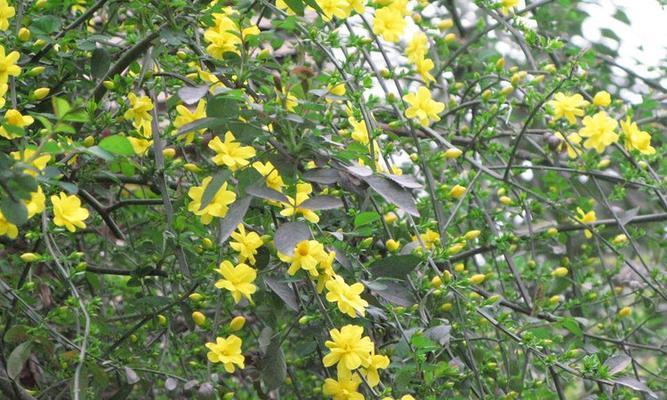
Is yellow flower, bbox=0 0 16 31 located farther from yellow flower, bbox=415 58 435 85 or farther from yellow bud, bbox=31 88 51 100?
yellow flower, bbox=415 58 435 85

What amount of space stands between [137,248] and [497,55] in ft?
3.58

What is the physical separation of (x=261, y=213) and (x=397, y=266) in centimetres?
→ 25

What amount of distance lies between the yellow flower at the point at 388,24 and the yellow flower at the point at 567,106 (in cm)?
32

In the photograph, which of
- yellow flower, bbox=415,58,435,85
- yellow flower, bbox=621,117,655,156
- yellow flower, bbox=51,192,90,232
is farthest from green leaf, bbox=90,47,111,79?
yellow flower, bbox=621,117,655,156

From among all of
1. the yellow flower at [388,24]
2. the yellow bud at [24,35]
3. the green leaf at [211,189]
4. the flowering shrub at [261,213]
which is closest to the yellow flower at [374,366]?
the flowering shrub at [261,213]

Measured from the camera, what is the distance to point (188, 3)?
1518 millimetres

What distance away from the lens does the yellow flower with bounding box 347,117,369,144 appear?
159 cm

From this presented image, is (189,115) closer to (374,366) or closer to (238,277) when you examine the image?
(238,277)

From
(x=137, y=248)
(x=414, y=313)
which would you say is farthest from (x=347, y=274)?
(x=137, y=248)

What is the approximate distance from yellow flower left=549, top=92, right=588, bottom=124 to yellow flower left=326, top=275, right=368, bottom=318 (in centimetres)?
63

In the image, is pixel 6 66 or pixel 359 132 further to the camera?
pixel 359 132

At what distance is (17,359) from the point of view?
145 cm

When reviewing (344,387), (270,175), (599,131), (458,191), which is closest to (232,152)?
(270,175)

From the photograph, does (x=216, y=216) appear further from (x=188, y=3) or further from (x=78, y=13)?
(x=78, y=13)
